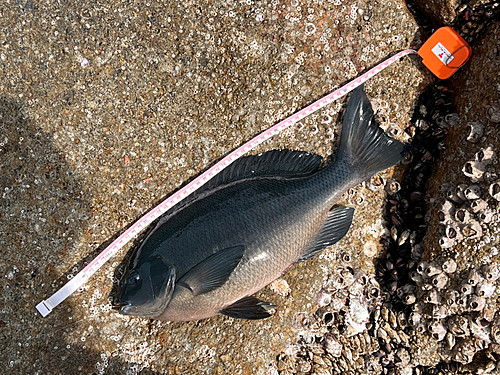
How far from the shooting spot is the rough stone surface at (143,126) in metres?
2.68

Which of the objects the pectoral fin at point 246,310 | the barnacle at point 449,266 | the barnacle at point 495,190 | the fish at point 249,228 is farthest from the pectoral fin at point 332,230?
the barnacle at point 495,190

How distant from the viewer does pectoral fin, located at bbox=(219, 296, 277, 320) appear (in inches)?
104

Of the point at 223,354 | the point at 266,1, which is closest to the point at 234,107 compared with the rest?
the point at 266,1

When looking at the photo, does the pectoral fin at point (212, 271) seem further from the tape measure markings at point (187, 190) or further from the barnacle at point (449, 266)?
the barnacle at point (449, 266)

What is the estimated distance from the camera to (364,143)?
9.40 ft

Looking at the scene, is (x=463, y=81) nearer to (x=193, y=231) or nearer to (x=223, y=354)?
(x=193, y=231)

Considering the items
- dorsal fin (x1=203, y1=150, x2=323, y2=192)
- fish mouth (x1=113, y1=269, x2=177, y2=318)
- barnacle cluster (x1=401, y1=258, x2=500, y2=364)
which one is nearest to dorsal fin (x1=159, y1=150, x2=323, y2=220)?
dorsal fin (x1=203, y1=150, x2=323, y2=192)

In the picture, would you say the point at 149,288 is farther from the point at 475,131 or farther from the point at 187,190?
the point at 475,131

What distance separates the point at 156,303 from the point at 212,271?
441mm

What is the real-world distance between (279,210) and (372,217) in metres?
0.95

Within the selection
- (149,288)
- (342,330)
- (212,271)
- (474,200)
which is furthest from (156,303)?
(474,200)

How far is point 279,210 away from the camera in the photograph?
8.65ft

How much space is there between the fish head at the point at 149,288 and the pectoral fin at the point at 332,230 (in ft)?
3.24

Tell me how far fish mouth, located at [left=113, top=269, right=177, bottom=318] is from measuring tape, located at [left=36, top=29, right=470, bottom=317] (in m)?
0.42
